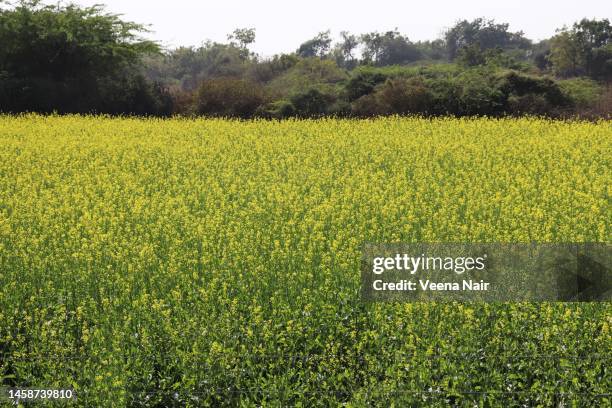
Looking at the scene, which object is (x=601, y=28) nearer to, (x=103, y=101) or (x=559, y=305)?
(x=103, y=101)

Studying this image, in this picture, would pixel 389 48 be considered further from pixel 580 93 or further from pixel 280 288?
pixel 280 288

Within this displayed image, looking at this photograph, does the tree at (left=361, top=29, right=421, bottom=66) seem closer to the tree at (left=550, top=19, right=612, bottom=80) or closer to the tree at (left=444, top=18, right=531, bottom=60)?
the tree at (left=444, top=18, right=531, bottom=60)

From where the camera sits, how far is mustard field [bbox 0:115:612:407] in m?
6.30

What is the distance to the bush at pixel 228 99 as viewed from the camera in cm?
2837

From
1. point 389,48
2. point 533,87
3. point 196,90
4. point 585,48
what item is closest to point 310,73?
point 196,90

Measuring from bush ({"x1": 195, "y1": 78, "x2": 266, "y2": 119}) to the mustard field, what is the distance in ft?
39.7

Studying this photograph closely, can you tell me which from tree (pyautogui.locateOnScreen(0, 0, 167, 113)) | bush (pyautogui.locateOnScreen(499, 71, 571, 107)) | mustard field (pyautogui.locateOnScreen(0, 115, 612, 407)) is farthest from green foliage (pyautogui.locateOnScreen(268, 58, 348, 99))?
mustard field (pyautogui.locateOnScreen(0, 115, 612, 407))

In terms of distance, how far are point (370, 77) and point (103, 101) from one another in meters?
9.79

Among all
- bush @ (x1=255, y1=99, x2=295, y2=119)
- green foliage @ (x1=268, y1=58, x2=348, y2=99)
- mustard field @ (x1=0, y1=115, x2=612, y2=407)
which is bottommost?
mustard field @ (x1=0, y1=115, x2=612, y2=407)

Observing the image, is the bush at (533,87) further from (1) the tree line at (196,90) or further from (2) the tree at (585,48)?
(2) the tree at (585,48)

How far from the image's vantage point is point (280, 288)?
7.98 metres

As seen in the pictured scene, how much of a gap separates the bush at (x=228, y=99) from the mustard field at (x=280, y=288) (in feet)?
39.7

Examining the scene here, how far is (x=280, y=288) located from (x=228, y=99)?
21.3 metres

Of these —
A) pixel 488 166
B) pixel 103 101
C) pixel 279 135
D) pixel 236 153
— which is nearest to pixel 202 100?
pixel 103 101
